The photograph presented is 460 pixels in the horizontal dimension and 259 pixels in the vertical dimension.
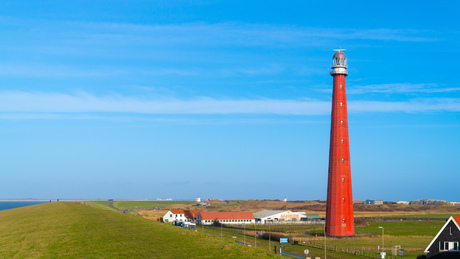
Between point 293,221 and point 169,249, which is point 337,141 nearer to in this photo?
point 169,249

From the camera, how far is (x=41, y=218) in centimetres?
9769

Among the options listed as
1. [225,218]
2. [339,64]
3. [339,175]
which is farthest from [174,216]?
[339,64]

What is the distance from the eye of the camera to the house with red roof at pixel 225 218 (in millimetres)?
171500

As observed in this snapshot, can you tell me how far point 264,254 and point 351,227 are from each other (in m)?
60.9

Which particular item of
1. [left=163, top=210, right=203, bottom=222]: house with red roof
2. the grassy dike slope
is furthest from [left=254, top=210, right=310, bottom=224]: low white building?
the grassy dike slope

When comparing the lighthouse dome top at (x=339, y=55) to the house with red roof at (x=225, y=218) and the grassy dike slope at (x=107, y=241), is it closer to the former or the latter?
the grassy dike slope at (x=107, y=241)

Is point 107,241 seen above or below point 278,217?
above

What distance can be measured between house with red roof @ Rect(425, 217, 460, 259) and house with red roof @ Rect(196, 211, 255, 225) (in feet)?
347

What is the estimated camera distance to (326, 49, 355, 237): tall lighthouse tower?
361 ft

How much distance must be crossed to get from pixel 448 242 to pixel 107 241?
144 ft

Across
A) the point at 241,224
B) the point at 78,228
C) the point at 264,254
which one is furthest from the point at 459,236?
the point at 241,224

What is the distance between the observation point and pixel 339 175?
360ft

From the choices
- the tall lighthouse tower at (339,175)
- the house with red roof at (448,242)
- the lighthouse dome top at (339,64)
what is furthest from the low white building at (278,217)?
the house with red roof at (448,242)

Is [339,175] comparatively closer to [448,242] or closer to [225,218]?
[448,242]
